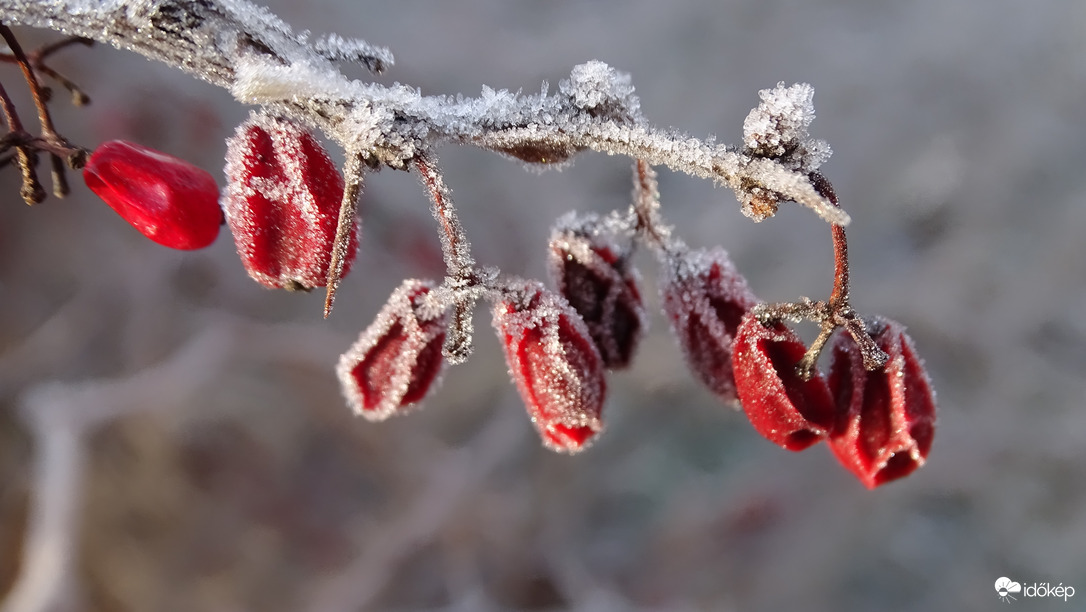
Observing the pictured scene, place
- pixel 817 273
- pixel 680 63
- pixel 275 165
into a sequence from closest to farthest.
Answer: pixel 275 165 < pixel 680 63 < pixel 817 273

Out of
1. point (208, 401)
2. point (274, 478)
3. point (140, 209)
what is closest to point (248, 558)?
point (274, 478)

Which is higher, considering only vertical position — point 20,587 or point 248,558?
point 248,558

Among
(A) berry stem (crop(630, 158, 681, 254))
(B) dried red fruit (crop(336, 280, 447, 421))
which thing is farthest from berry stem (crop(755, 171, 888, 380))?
(B) dried red fruit (crop(336, 280, 447, 421))

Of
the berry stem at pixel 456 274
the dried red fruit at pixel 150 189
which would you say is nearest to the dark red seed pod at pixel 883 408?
the berry stem at pixel 456 274

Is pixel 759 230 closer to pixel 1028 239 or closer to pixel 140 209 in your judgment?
pixel 1028 239

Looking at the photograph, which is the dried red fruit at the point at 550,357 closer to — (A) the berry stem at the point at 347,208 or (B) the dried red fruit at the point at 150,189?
(A) the berry stem at the point at 347,208

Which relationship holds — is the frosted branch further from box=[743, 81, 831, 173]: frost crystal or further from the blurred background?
the blurred background
